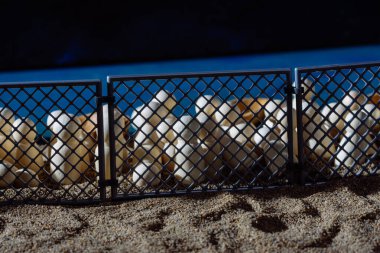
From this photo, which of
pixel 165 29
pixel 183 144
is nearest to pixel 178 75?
pixel 183 144

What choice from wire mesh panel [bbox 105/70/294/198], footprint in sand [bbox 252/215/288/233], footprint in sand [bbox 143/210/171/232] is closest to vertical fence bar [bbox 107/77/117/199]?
wire mesh panel [bbox 105/70/294/198]

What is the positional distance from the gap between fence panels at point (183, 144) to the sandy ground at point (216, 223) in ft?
0.23

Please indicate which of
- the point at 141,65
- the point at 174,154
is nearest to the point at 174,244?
the point at 174,154

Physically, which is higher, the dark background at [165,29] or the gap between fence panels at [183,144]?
the dark background at [165,29]

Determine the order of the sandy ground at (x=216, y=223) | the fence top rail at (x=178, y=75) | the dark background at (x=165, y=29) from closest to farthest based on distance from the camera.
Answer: the sandy ground at (x=216, y=223)
the fence top rail at (x=178, y=75)
the dark background at (x=165, y=29)

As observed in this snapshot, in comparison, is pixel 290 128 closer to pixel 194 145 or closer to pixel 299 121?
pixel 299 121

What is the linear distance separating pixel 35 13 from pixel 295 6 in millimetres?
1428

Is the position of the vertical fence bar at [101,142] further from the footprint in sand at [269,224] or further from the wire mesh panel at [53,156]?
the footprint in sand at [269,224]

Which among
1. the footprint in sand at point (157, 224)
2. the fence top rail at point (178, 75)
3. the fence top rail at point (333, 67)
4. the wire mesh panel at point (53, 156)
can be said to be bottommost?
the footprint in sand at point (157, 224)

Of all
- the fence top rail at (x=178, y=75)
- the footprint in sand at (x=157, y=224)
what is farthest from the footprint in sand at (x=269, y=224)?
the fence top rail at (x=178, y=75)

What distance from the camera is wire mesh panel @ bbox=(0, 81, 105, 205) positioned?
1.98 metres

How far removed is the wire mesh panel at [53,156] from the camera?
1980 millimetres

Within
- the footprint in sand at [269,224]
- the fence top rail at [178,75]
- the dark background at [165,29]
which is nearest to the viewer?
the footprint in sand at [269,224]

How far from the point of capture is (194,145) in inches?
81.6
